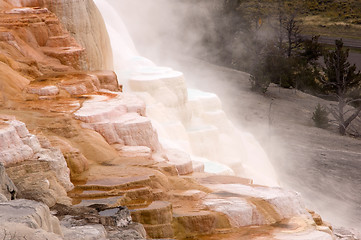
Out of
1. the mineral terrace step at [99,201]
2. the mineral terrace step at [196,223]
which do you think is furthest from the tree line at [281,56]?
the mineral terrace step at [99,201]

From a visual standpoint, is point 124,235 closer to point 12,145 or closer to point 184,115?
point 12,145

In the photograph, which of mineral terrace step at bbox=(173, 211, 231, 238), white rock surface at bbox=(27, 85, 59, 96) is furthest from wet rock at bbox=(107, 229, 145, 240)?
white rock surface at bbox=(27, 85, 59, 96)

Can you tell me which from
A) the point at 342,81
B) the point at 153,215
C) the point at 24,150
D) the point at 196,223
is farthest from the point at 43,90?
the point at 342,81

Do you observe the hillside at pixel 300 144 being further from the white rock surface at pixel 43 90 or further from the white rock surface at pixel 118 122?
the white rock surface at pixel 43 90

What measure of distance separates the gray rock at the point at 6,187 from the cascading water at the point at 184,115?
5833 millimetres

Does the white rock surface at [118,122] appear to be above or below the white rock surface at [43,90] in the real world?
below

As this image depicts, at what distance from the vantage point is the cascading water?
11469 millimetres

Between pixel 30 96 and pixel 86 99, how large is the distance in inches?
29.0

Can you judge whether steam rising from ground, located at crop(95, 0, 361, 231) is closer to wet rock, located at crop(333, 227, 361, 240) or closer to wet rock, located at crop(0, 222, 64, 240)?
wet rock, located at crop(333, 227, 361, 240)

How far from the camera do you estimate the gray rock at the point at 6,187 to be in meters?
4.48

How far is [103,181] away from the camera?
598cm

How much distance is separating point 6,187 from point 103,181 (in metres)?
1.52

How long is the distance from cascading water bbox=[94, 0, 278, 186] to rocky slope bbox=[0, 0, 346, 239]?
280 centimetres

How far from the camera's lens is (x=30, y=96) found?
7.77m
